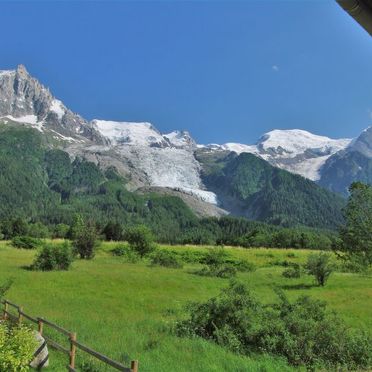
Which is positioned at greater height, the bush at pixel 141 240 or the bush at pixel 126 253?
the bush at pixel 141 240

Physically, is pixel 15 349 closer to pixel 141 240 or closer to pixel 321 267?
pixel 321 267

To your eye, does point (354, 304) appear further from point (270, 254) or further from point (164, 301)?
point (270, 254)

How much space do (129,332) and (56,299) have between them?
1197cm

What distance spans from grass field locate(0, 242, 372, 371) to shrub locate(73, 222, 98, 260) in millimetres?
7841

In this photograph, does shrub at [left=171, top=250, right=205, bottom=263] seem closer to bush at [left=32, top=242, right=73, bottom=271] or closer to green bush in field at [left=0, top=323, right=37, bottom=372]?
bush at [left=32, top=242, right=73, bottom=271]

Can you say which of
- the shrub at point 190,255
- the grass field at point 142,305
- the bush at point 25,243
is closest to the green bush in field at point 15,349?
the grass field at point 142,305

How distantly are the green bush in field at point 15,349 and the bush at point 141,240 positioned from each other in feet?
197

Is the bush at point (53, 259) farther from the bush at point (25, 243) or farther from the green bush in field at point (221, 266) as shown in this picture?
the bush at point (25, 243)

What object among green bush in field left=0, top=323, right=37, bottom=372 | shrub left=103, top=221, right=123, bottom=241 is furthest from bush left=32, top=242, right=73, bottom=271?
shrub left=103, top=221, right=123, bottom=241

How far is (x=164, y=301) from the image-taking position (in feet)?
114

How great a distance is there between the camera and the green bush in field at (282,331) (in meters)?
20.6

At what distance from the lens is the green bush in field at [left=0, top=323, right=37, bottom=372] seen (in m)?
14.3

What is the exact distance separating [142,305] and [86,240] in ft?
115

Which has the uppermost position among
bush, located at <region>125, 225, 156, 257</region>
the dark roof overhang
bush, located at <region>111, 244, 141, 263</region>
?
the dark roof overhang
